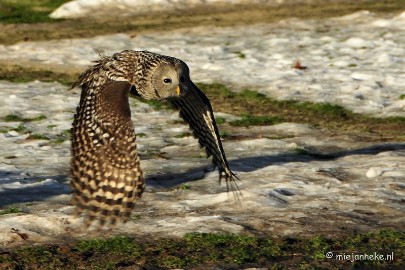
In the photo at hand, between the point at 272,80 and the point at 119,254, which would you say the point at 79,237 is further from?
the point at 272,80

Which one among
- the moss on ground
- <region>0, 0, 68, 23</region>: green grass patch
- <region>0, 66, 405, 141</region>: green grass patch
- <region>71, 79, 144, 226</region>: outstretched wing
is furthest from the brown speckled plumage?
<region>0, 0, 68, 23</region>: green grass patch

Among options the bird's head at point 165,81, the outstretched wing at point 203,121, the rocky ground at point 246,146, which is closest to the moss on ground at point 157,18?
the rocky ground at point 246,146

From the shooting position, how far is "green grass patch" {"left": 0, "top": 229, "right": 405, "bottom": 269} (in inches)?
405

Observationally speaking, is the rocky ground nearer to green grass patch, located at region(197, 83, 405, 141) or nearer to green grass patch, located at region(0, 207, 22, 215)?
green grass patch, located at region(0, 207, 22, 215)

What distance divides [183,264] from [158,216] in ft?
5.96

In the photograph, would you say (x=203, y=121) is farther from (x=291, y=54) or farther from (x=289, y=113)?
(x=291, y=54)

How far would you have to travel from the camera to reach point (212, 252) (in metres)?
10.6

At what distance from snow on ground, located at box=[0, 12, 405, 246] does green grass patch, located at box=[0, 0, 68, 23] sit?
351 centimetres

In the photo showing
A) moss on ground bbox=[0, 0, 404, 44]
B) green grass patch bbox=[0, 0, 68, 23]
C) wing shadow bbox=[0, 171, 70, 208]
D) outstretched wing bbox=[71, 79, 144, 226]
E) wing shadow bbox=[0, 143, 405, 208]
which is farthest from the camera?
green grass patch bbox=[0, 0, 68, 23]

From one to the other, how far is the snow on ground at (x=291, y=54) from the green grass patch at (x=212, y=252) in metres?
7.27

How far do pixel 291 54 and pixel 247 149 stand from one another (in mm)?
7906

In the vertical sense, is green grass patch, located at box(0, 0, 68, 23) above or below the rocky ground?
above

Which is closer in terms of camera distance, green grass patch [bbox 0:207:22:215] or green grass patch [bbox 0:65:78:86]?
green grass patch [bbox 0:207:22:215]

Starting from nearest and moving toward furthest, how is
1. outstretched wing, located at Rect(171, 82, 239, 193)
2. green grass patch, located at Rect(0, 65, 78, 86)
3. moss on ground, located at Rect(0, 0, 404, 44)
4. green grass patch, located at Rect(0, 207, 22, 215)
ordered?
1. outstretched wing, located at Rect(171, 82, 239, 193)
2. green grass patch, located at Rect(0, 207, 22, 215)
3. green grass patch, located at Rect(0, 65, 78, 86)
4. moss on ground, located at Rect(0, 0, 404, 44)
